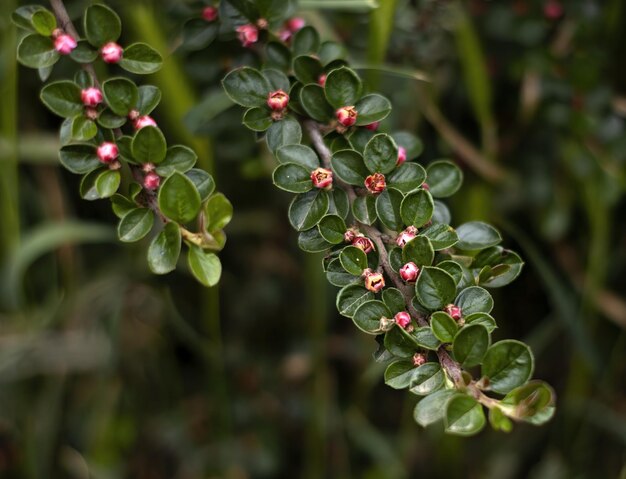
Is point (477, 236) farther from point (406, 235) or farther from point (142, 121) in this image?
point (142, 121)

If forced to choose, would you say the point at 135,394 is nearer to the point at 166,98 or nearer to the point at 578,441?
the point at 166,98

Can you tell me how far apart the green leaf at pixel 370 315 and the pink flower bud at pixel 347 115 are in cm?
13

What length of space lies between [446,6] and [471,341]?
506mm

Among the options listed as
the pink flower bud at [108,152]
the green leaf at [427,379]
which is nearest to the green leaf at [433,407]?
the green leaf at [427,379]

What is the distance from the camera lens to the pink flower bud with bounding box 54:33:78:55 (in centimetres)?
47

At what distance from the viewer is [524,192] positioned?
91cm

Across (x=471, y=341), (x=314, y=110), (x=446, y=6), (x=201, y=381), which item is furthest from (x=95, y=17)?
(x=201, y=381)

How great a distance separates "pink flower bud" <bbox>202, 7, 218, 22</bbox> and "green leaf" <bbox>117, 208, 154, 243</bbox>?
0.67ft

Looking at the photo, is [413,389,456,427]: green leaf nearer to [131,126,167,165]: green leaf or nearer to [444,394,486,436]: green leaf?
[444,394,486,436]: green leaf

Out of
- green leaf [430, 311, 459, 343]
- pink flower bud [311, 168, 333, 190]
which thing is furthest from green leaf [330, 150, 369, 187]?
green leaf [430, 311, 459, 343]

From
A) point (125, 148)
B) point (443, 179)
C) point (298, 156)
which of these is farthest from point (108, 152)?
point (443, 179)

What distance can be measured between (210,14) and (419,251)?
28 centimetres

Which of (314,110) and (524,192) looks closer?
(314,110)

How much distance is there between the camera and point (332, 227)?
1.42 feet
